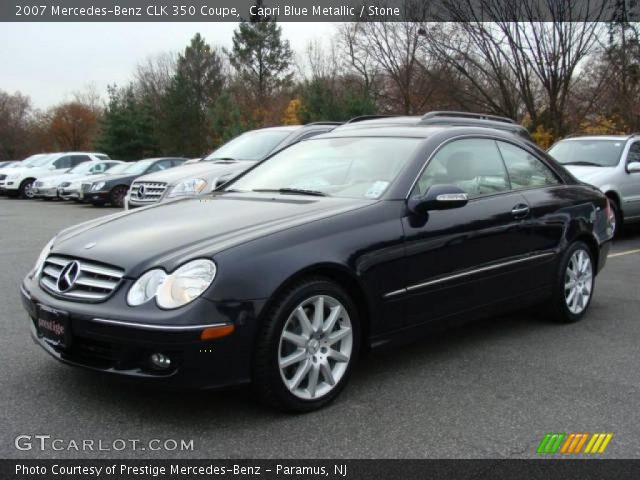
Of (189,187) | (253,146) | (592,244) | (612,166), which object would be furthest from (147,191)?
(612,166)

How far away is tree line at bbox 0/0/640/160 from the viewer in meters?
21.4

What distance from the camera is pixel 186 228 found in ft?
12.5

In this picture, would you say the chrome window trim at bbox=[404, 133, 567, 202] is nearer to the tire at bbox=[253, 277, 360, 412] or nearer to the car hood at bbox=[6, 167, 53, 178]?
the tire at bbox=[253, 277, 360, 412]

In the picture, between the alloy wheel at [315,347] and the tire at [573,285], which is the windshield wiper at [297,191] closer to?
the alloy wheel at [315,347]

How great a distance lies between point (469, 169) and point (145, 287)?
2.51m

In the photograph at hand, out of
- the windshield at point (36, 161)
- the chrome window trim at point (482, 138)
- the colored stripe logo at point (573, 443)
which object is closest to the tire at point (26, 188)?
the windshield at point (36, 161)

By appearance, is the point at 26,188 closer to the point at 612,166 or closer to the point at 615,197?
the point at 612,166

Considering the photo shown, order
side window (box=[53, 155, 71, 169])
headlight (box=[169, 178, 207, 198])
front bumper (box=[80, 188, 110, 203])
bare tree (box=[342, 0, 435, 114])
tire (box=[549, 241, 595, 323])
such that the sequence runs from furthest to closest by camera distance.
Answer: bare tree (box=[342, 0, 435, 114])
side window (box=[53, 155, 71, 169])
front bumper (box=[80, 188, 110, 203])
headlight (box=[169, 178, 207, 198])
tire (box=[549, 241, 595, 323])

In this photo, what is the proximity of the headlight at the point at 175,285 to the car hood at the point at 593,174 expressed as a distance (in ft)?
27.2

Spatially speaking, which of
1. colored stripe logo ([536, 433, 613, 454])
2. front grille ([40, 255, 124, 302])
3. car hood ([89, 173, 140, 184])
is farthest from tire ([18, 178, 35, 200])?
colored stripe logo ([536, 433, 613, 454])

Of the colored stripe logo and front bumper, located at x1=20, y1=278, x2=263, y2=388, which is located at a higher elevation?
front bumper, located at x1=20, y1=278, x2=263, y2=388

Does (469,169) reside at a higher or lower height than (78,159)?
lower

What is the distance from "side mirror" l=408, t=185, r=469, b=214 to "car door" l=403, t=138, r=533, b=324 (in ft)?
0.25

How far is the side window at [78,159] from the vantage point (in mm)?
25536
